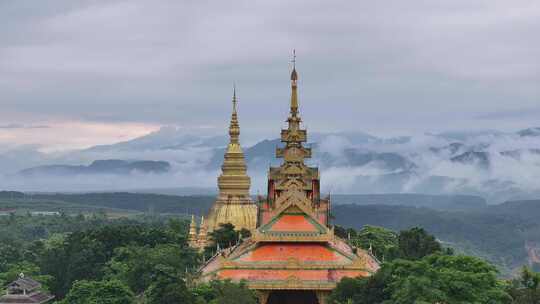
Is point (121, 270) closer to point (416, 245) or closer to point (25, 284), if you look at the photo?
point (25, 284)

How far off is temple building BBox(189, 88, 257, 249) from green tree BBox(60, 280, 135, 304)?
96.0ft

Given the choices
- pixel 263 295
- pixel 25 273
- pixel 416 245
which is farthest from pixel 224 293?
pixel 25 273

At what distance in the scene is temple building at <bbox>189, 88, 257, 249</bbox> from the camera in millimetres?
97750

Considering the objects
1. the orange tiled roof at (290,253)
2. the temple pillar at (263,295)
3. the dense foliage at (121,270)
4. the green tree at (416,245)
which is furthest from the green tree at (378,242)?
the temple pillar at (263,295)

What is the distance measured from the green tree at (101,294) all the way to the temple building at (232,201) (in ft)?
96.0

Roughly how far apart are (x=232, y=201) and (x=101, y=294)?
122 ft

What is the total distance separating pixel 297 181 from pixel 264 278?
1151 cm

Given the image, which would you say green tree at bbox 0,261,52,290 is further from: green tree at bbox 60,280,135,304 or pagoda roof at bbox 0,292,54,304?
green tree at bbox 60,280,135,304

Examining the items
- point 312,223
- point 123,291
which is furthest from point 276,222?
point 123,291

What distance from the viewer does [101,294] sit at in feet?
209

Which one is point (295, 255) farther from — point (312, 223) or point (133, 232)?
point (133, 232)

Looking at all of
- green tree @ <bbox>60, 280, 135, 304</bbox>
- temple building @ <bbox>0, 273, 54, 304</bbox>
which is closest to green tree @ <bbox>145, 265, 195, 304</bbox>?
green tree @ <bbox>60, 280, 135, 304</bbox>

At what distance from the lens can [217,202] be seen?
10200cm

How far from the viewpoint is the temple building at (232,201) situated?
9775 centimetres
